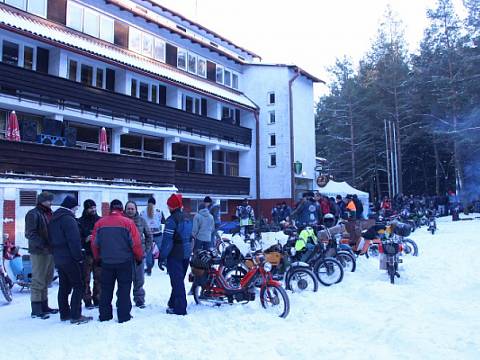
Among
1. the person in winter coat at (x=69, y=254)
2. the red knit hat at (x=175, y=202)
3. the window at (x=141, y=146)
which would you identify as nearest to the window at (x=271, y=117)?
the window at (x=141, y=146)

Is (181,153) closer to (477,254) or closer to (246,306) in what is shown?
(477,254)

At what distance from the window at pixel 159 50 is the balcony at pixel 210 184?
627 centimetres

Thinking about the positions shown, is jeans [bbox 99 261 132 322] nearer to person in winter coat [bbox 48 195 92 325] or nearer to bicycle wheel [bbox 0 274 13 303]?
person in winter coat [bbox 48 195 92 325]

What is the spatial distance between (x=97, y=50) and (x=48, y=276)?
14.5 metres

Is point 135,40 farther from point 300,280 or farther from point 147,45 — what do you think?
point 300,280

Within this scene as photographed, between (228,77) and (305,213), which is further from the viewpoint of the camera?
(228,77)

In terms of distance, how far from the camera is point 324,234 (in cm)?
975

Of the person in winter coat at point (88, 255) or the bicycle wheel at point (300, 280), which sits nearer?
the person in winter coat at point (88, 255)

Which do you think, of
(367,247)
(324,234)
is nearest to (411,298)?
(324,234)

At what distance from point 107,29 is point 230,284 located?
1741 cm

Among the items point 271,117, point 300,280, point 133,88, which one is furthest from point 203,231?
point 271,117

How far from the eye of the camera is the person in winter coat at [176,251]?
655 centimetres

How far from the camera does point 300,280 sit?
8.24m

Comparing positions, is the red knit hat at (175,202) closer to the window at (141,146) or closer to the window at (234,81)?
the window at (141,146)
